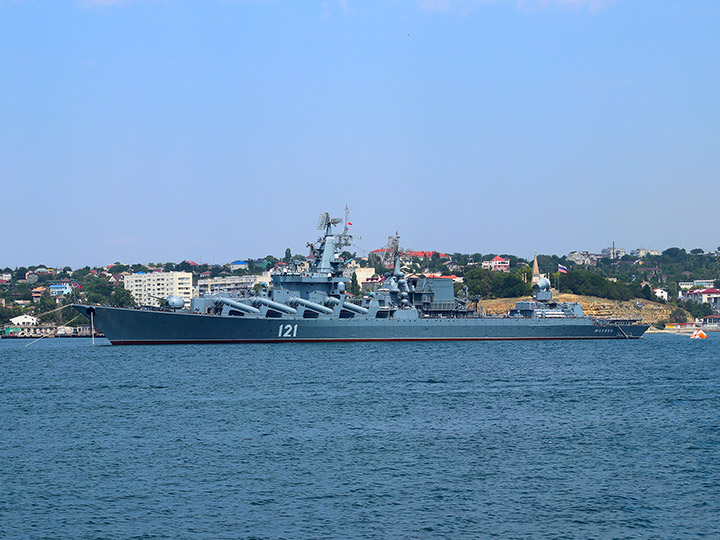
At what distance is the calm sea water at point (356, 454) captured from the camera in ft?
57.6

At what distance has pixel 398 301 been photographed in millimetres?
67000

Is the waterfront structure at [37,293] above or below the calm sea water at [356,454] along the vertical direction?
above

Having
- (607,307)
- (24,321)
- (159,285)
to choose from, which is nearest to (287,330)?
(24,321)

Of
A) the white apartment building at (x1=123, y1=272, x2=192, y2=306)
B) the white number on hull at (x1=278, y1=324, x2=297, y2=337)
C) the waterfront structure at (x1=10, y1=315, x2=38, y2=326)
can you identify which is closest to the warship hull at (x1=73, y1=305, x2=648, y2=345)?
the white number on hull at (x1=278, y1=324, x2=297, y2=337)

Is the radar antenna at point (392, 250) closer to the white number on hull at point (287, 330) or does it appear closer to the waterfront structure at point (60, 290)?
the white number on hull at point (287, 330)

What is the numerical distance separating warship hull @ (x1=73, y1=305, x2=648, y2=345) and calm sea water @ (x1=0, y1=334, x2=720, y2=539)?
14.7 m

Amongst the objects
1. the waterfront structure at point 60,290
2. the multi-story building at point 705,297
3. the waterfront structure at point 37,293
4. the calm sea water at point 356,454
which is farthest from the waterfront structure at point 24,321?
the multi-story building at point 705,297

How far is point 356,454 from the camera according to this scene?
23.5 meters

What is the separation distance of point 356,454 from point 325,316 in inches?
1481

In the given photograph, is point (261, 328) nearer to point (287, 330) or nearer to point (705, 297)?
point (287, 330)

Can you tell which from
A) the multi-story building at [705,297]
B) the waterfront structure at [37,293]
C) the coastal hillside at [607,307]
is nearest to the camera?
the coastal hillside at [607,307]

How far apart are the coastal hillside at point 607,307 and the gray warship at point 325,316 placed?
64.7m

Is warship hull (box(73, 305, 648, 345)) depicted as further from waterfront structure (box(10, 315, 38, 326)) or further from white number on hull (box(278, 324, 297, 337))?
waterfront structure (box(10, 315, 38, 326))

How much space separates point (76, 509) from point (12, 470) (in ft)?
14.0
